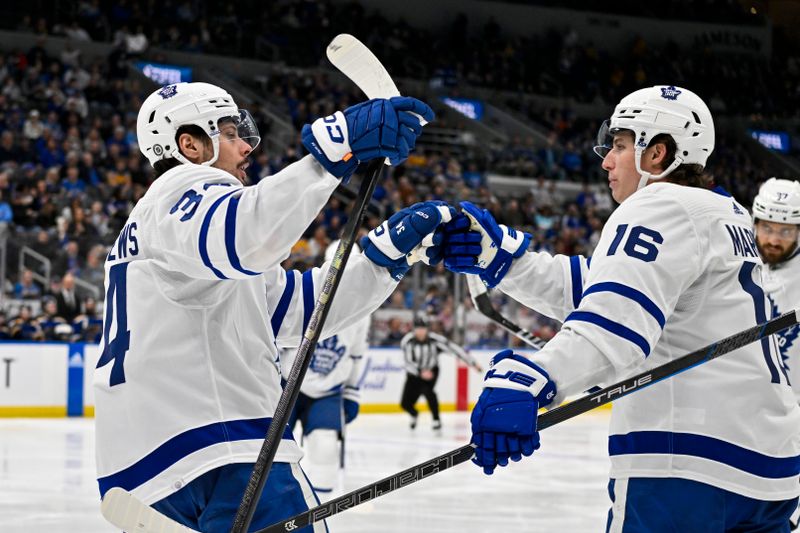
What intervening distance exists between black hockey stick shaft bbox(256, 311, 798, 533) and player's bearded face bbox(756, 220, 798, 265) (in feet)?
7.64

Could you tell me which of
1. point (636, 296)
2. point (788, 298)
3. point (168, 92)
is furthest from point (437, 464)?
point (788, 298)

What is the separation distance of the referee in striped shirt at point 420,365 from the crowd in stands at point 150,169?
82cm

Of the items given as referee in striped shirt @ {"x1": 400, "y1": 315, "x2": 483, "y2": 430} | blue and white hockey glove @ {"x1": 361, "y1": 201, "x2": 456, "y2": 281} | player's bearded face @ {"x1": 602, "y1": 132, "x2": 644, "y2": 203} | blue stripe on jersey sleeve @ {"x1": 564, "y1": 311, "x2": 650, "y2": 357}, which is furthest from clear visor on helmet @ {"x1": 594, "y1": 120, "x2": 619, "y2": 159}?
referee in striped shirt @ {"x1": 400, "y1": 315, "x2": 483, "y2": 430}

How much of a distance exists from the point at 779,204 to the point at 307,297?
2.55m

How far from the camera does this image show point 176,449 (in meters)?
2.62

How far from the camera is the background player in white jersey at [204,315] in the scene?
2.41m

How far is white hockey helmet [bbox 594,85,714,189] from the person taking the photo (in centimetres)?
276

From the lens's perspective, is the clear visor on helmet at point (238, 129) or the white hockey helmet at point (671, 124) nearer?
the white hockey helmet at point (671, 124)

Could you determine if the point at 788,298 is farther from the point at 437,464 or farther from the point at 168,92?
the point at 168,92

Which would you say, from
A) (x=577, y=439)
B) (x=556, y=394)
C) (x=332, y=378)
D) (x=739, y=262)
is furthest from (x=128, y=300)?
(x=577, y=439)

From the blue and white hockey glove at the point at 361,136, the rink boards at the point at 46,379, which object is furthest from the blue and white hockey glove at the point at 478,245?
the rink boards at the point at 46,379

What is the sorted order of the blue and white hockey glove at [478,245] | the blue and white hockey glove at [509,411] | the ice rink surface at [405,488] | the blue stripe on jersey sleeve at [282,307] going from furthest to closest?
the ice rink surface at [405,488], the blue and white hockey glove at [478,245], the blue stripe on jersey sleeve at [282,307], the blue and white hockey glove at [509,411]

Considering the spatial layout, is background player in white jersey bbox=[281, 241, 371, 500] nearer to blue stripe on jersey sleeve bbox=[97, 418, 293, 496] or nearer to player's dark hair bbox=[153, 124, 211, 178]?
player's dark hair bbox=[153, 124, 211, 178]

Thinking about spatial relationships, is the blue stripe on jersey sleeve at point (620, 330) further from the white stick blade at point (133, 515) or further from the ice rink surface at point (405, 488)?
the ice rink surface at point (405, 488)
